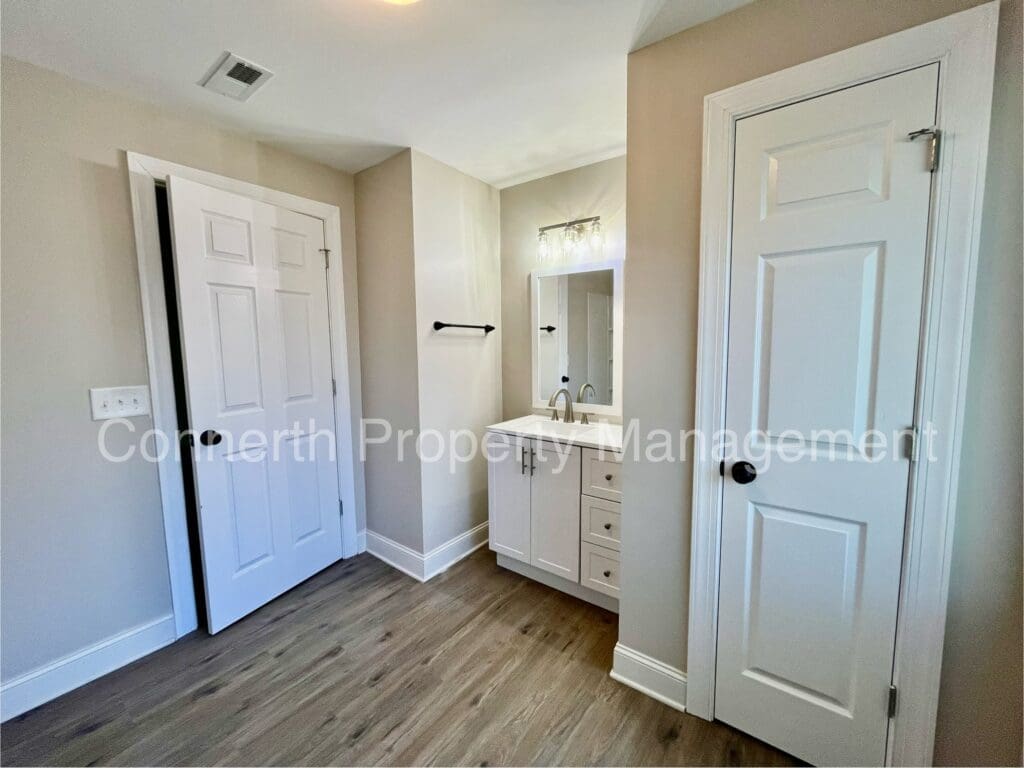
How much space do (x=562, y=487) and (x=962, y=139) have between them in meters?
1.80

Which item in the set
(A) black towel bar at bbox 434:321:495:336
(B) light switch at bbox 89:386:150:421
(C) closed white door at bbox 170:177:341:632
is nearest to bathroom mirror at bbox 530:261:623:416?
(A) black towel bar at bbox 434:321:495:336

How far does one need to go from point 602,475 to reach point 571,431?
341 millimetres

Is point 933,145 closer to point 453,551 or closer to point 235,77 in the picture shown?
point 235,77

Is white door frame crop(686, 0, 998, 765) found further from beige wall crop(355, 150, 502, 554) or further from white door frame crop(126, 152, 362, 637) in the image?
white door frame crop(126, 152, 362, 637)

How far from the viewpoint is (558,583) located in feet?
7.35

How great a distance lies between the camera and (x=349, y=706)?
1526 millimetres

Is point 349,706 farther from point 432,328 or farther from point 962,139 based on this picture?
point 962,139

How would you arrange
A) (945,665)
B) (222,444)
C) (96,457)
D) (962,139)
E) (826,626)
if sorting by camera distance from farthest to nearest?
1. (222,444)
2. (96,457)
3. (826,626)
4. (945,665)
5. (962,139)

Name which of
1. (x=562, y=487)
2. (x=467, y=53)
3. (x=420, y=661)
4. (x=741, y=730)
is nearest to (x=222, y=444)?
(x=420, y=661)

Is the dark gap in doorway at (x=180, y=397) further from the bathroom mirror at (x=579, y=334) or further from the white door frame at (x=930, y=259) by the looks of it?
the white door frame at (x=930, y=259)

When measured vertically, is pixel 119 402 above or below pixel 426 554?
above

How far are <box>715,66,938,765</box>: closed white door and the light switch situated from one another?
92.2 inches

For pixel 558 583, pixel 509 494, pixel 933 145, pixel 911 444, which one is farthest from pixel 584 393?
pixel 933 145

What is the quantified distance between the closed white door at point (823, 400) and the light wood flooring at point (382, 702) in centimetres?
32
